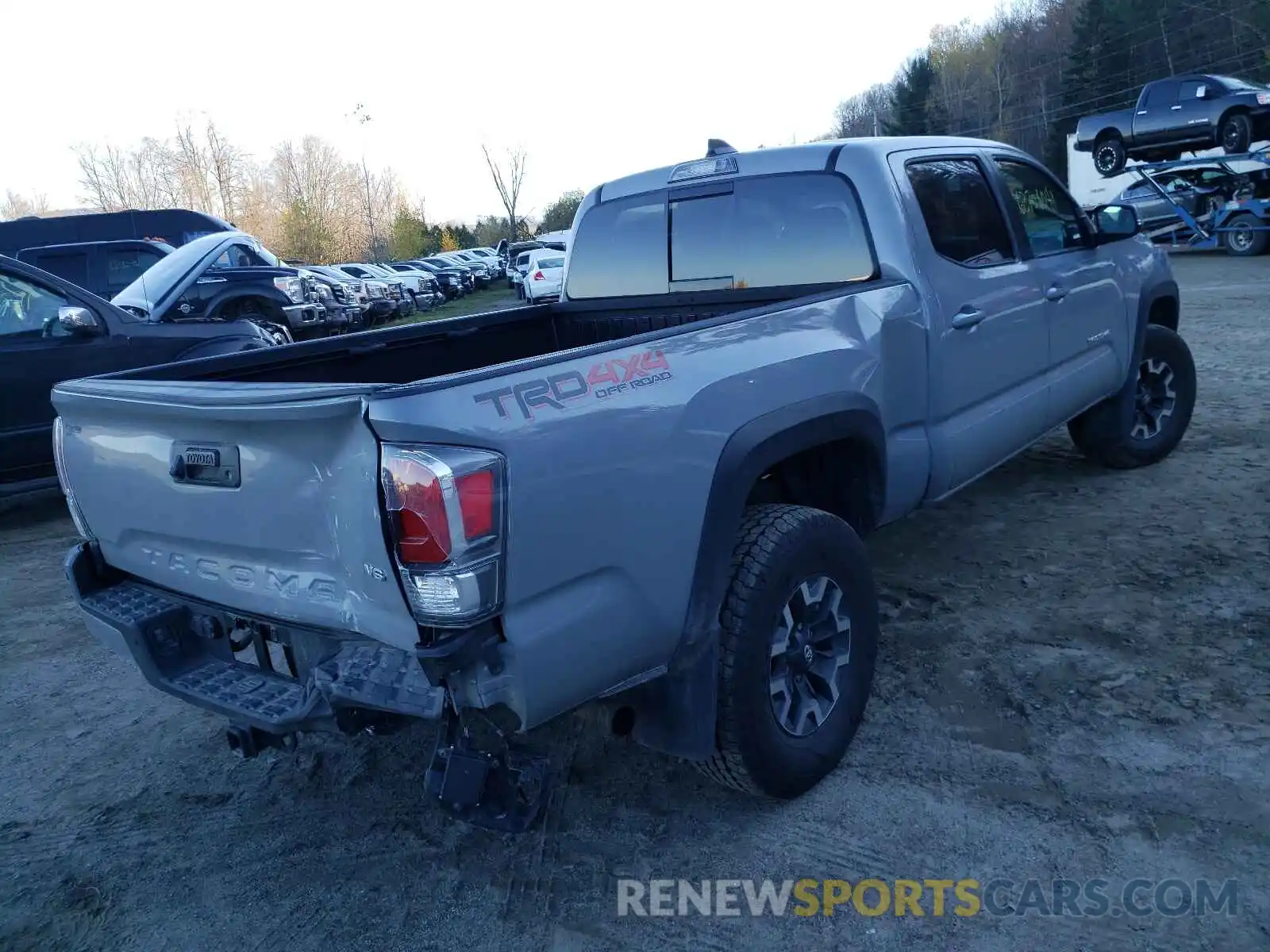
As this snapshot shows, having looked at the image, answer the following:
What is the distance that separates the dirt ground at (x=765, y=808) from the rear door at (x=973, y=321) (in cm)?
74

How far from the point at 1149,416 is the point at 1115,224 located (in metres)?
1.49

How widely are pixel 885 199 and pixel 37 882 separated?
359 centimetres

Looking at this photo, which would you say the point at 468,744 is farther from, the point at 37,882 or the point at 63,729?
the point at 63,729

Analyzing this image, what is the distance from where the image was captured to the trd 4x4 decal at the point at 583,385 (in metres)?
2.24

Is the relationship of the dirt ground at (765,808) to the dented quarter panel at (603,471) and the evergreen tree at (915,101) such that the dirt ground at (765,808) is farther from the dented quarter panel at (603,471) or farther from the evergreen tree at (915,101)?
the evergreen tree at (915,101)

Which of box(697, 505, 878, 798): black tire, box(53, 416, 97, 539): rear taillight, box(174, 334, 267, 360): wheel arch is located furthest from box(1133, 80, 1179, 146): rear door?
box(53, 416, 97, 539): rear taillight

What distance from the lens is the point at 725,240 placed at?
418 cm

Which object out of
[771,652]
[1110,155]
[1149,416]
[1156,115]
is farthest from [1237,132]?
[771,652]

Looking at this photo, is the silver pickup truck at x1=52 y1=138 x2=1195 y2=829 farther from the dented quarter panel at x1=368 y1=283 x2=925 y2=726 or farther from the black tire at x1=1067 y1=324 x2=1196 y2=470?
the black tire at x1=1067 y1=324 x2=1196 y2=470

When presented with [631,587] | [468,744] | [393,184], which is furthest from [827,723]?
[393,184]

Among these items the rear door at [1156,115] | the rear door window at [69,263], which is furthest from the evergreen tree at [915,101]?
the rear door window at [69,263]

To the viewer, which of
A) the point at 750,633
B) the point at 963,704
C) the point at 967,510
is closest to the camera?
the point at 750,633

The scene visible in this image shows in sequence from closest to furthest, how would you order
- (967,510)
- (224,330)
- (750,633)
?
(750,633)
(967,510)
(224,330)

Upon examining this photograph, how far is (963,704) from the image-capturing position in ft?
11.6
